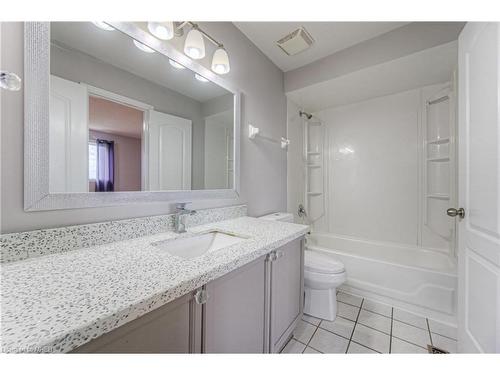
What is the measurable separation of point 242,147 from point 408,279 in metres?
1.79

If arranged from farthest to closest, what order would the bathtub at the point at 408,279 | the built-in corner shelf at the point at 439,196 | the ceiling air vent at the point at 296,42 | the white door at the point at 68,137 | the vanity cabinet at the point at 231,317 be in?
the built-in corner shelf at the point at 439,196 → the ceiling air vent at the point at 296,42 → the bathtub at the point at 408,279 → the white door at the point at 68,137 → the vanity cabinet at the point at 231,317

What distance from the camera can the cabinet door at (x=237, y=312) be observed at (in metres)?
0.71

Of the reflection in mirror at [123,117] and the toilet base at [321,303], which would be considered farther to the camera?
the toilet base at [321,303]

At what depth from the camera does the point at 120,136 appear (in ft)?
3.25

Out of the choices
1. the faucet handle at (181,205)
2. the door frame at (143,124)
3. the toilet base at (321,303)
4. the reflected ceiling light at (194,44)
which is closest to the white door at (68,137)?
the door frame at (143,124)

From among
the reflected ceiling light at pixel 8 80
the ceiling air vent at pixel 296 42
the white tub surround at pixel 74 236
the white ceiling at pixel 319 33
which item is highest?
the white ceiling at pixel 319 33

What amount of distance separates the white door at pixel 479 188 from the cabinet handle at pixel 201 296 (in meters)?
1.14

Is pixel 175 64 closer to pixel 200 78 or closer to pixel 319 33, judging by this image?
pixel 200 78

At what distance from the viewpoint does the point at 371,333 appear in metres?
1.42

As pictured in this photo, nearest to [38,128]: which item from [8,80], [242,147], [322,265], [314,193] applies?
[8,80]

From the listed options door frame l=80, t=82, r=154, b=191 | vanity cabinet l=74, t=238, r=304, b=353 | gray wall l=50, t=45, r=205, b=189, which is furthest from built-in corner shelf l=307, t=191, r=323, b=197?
door frame l=80, t=82, r=154, b=191

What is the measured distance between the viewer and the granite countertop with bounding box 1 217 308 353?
0.38m

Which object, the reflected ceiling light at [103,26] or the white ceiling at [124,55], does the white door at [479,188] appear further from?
the reflected ceiling light at [103,26]
